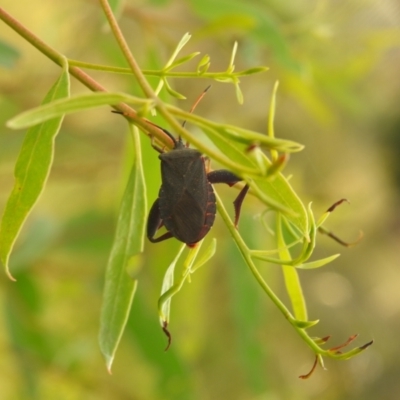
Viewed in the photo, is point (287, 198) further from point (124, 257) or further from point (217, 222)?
point (217, 222)

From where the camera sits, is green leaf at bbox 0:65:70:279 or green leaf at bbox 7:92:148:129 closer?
green leaf at bbox 7:92:148:129

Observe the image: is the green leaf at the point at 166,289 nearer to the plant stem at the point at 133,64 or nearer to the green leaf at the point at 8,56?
Answer: the plant stem at the point at 133,64

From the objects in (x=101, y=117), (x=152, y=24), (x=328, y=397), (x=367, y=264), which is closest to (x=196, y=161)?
(x=152, y=24)

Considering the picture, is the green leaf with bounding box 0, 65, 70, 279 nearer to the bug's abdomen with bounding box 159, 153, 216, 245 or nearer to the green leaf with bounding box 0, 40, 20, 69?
the bug's abdomen with bounding box 159, 153, 216, 245

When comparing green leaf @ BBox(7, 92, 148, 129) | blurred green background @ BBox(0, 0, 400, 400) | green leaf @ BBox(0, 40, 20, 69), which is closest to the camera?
green leaf @ BBox(7, 92, 148, 129)

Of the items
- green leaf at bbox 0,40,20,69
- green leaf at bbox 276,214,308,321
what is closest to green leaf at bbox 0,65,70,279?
green leaf at bbox 276,214,308,321

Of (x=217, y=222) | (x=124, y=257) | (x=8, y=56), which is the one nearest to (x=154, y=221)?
(x=124, y=257)

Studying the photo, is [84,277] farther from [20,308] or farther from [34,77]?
[34,77]
